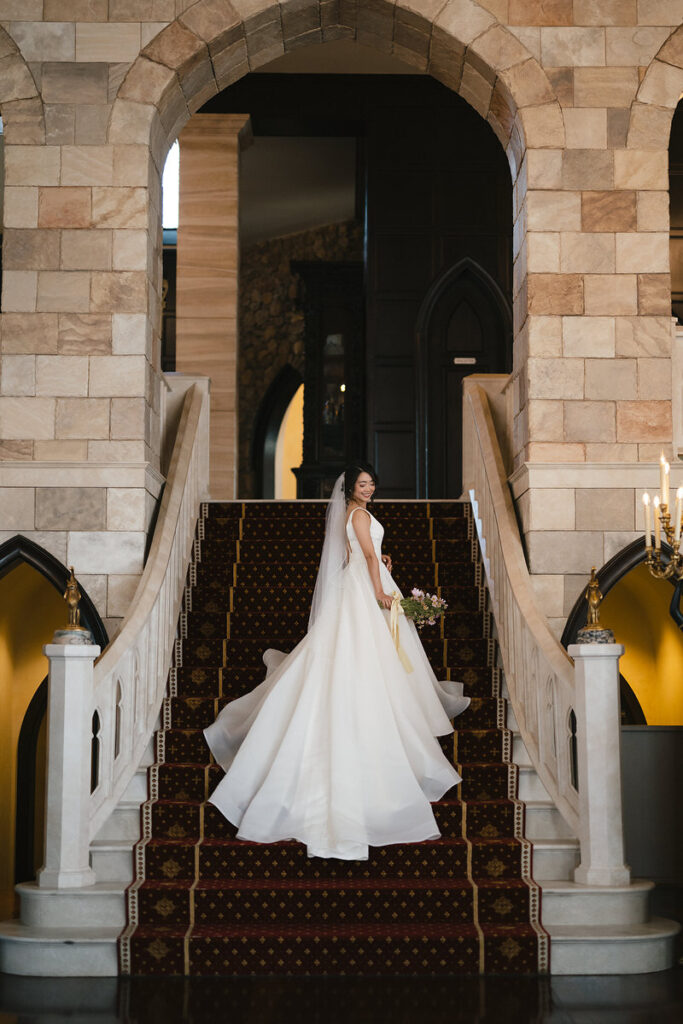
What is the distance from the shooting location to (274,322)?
1482cm

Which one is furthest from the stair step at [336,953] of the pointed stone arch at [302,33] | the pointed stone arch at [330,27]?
the pointed stone arch at [330,27]

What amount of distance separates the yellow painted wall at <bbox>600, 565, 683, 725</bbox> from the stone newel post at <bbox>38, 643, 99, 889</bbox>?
497cm

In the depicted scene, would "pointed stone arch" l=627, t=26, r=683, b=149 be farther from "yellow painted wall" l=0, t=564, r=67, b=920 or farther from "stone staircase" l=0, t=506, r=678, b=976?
"yellow painted wall" l=0, t=564, r=67, b=920

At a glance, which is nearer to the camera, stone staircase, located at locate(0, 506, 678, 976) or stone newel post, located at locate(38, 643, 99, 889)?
stone staircase, located at locate(0, 506, 678, 976)

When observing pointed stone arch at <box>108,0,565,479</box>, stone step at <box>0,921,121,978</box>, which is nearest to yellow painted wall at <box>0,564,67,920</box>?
pointed stone arch at <box>108,0,565,479</box>

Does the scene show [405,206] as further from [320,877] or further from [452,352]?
[320,877]

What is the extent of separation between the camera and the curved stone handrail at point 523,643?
5.20 metres

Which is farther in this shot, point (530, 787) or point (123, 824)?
point (530, 787)

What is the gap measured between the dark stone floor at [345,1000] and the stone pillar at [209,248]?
23.4 ft

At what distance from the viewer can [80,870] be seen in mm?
4859

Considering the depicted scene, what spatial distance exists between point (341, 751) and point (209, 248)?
23.4 ft

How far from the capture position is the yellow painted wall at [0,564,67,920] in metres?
9.02

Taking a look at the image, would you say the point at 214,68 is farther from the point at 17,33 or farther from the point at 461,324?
the point at 461,324

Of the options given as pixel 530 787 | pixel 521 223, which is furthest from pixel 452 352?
pixel 530 787
